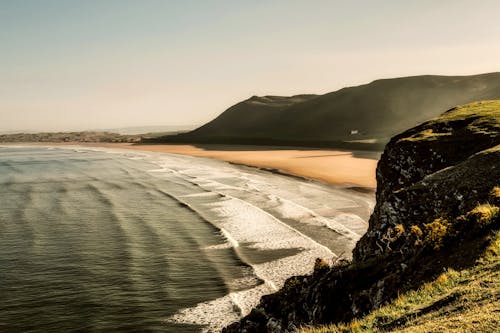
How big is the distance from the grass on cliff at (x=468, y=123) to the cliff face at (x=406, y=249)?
52.7 inches

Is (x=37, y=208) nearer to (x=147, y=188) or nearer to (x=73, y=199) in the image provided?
(x=73, y=199)

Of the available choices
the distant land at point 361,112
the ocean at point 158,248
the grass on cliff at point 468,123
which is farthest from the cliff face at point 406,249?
the distant land at point 361,112

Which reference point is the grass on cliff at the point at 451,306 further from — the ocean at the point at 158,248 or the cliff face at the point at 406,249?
the ocean at the point at 158,248

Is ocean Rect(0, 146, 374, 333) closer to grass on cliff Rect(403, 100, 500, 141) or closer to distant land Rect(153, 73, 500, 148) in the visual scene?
grass on cliff Rect(403, 100, 500, 141)

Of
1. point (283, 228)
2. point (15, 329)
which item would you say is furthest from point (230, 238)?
point (15, 329)

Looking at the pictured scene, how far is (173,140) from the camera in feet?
490

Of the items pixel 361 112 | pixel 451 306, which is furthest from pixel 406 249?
pixel 361 112

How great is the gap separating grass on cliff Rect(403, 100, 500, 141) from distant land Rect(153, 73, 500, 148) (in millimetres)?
103533

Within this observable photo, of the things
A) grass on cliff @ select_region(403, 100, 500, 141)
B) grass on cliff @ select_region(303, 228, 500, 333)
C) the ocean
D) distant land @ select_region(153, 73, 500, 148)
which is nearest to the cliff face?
grass on cliff @ select_region(303, 228, 500, 333)

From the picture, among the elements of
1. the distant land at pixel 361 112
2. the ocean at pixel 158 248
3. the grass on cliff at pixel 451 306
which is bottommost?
the ocean at pixel 158 248

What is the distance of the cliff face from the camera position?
8750 millimetres

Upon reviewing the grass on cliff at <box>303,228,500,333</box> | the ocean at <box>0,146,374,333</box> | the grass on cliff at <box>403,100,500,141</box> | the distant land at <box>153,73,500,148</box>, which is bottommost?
the ocean at <box>0,146,374,333</box>

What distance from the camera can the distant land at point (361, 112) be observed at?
143000 mm

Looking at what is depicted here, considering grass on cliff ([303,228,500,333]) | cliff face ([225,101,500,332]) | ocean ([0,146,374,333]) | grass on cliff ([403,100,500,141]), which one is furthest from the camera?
grass on cliff ([403,100,500,141])
